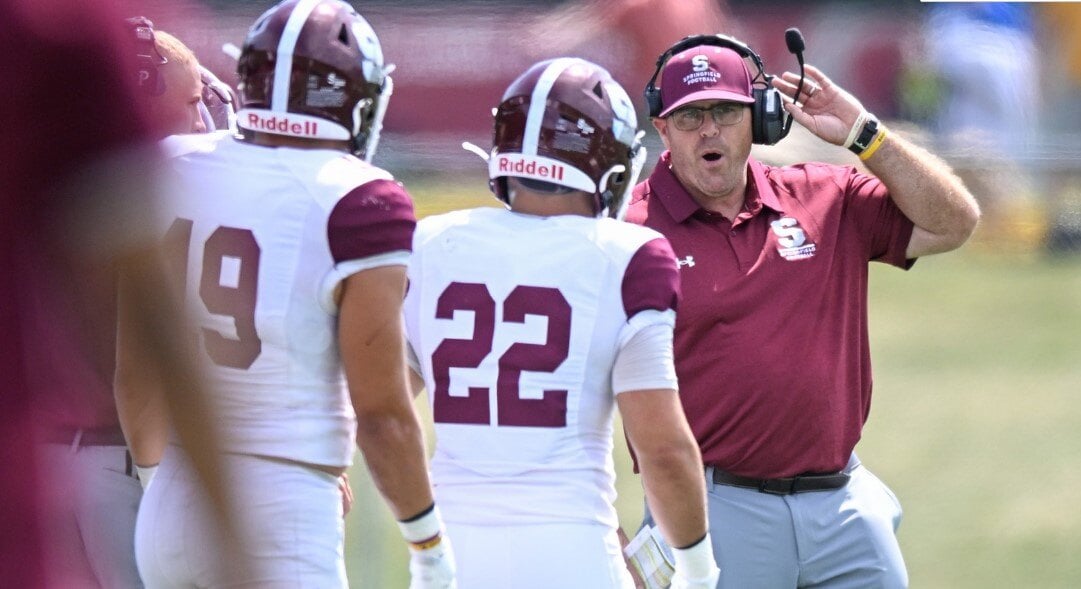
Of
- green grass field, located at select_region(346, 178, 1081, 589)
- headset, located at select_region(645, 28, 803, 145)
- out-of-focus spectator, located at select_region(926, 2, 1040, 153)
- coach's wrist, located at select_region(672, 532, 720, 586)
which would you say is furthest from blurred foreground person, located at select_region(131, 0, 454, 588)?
out-of-focus spectator, located at select_region(926, 2, 1040, 153)

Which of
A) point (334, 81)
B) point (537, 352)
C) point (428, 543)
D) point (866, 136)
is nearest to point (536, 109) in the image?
point (334, 81)

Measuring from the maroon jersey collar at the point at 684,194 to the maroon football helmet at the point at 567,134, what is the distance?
818 millimetres

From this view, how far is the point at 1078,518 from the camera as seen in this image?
7.77 metres

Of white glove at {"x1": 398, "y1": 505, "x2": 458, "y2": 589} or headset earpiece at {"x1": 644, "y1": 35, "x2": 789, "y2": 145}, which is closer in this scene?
white glove at {"x1": 398, "y1": 505, "x2": 458, "y2": 589}

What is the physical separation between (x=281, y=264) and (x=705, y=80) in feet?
5.35

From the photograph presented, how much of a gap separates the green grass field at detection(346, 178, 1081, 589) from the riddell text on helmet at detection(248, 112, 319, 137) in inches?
87.6

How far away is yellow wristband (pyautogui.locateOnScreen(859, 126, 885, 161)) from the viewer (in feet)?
14.3

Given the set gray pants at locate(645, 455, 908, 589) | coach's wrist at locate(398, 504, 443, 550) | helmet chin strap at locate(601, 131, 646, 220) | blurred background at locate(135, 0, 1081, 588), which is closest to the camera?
coach's wrist at locate(398, 504, 443, 550)

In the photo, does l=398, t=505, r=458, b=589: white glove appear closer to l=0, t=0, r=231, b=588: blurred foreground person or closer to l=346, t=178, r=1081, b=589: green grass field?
l=0, t=0, r=231, b=588: blurred foreground person

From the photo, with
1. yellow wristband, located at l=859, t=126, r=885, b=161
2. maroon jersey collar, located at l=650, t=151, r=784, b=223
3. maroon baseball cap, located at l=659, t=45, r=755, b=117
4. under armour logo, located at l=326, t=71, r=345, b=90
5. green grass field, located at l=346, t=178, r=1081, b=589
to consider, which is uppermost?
under armour logo, located at l=326, t=71, r=345, b=90

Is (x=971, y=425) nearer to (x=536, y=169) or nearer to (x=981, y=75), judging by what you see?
(x=981, y=75)

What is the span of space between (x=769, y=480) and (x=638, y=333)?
3.64 feet

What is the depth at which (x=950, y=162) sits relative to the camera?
1204 cm

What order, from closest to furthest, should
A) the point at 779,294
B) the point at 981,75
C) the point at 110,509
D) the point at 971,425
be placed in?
the point at 110,509 < the point at 779,294 < the point at 971,425 < the point at 981,75
